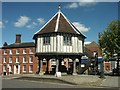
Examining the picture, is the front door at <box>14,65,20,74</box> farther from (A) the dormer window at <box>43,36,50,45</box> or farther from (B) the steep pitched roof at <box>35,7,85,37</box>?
(A) the dormer window at <box>43,36,50,45</box>

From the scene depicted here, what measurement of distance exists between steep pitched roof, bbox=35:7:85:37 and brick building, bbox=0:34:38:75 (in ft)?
106

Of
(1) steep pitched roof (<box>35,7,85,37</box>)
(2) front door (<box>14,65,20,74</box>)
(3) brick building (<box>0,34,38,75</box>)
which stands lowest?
(2) front door (<box>14,65,20,74</box>)

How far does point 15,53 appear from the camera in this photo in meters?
76.1

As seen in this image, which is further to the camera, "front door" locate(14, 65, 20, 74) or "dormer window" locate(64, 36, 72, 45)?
"front door" locate(14, 65, 20, 74)

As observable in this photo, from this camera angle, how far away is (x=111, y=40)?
134ft

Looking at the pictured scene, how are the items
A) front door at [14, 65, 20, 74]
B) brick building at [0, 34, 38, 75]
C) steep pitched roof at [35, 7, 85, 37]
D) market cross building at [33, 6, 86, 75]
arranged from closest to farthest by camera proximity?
market cross building at [33, 6, 86, 75] < steep pitched roof at [35, 7, 85, 37] < brick building at [0, 34, 38, 75] < front door at [14, 65, 20, 74]

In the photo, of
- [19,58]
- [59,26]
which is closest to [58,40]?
[59,26]

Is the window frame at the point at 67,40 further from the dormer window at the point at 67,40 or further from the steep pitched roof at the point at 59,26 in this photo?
the steep pitched roof at the point at 59,26

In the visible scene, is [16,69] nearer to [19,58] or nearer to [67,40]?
[19,58]

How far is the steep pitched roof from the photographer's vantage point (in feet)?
124

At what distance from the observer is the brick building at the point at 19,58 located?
71.6 m

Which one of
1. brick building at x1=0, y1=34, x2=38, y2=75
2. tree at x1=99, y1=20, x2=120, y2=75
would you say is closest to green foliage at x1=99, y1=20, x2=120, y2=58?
tree at x1=99, y1=20, x2=120, y2=75

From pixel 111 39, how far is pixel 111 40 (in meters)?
0.23

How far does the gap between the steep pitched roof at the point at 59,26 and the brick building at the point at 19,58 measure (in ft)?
106
